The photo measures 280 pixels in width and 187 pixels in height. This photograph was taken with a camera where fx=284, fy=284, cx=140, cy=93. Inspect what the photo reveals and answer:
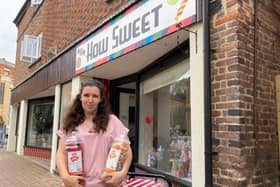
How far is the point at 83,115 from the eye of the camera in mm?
2189

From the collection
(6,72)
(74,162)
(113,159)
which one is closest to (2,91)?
(6,72)

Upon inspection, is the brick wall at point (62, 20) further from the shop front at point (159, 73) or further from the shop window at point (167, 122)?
the shop window at point (167, 122)

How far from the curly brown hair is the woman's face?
0.13ft

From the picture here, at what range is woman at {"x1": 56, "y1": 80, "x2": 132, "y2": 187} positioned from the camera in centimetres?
197

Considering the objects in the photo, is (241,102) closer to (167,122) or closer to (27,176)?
(167,122)

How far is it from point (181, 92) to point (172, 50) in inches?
27.9

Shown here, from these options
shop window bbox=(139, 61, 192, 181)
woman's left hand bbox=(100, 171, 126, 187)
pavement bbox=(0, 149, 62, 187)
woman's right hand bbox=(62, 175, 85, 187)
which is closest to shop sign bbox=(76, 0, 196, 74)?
shop window bbox=(139, 61, 192, 181)

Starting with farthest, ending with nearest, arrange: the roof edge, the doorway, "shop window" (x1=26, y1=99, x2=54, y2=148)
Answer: the roof edge, "shop window" (x1=26, y1=99, x2=54, y2=148), the doorway

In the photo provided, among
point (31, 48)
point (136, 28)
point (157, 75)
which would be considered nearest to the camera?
point (136, 28)

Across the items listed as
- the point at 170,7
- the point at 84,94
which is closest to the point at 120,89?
the point at 170,7

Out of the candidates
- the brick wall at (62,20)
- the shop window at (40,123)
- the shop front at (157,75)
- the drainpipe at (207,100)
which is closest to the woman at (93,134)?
the drainpipe at (207,100)

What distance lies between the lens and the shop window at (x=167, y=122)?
173 inches

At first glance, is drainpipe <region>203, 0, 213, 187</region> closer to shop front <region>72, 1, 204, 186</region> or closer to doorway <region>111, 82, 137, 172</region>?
shop front <region>72, 1, 204, 186</region>

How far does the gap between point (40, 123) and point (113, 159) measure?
1250 cm
